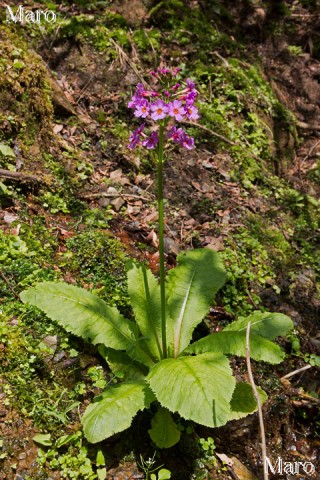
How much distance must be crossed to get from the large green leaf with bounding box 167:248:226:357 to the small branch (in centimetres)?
175

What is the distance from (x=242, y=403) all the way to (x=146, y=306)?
1164mm

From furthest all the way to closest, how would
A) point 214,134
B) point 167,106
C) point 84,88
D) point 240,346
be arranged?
point 214,134
point 84,88
point 240,346
point 167,106

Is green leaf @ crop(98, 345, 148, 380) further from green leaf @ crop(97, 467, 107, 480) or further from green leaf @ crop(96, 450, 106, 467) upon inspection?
green leaf @ crop(97, 467, 107, 480)

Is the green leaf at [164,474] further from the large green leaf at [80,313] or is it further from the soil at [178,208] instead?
the large green leaf at [80,313]

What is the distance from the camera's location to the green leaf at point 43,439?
288 cm

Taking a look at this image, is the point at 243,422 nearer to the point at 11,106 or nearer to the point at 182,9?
the point at 11,106

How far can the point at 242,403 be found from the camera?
3457 mm

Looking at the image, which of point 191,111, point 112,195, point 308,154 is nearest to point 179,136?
point 191,111

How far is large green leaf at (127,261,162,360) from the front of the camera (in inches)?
148

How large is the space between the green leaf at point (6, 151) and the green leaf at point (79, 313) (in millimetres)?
1671

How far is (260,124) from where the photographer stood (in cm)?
691

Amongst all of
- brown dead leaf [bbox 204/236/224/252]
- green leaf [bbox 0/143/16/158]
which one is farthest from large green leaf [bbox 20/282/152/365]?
brown dead leaf [bbox 204/236/224/252]

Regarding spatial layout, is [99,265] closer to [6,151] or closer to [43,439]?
[6,151]

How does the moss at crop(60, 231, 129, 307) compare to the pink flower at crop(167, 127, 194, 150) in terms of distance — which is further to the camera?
the moss at crop(60, 231, 129, 307)
